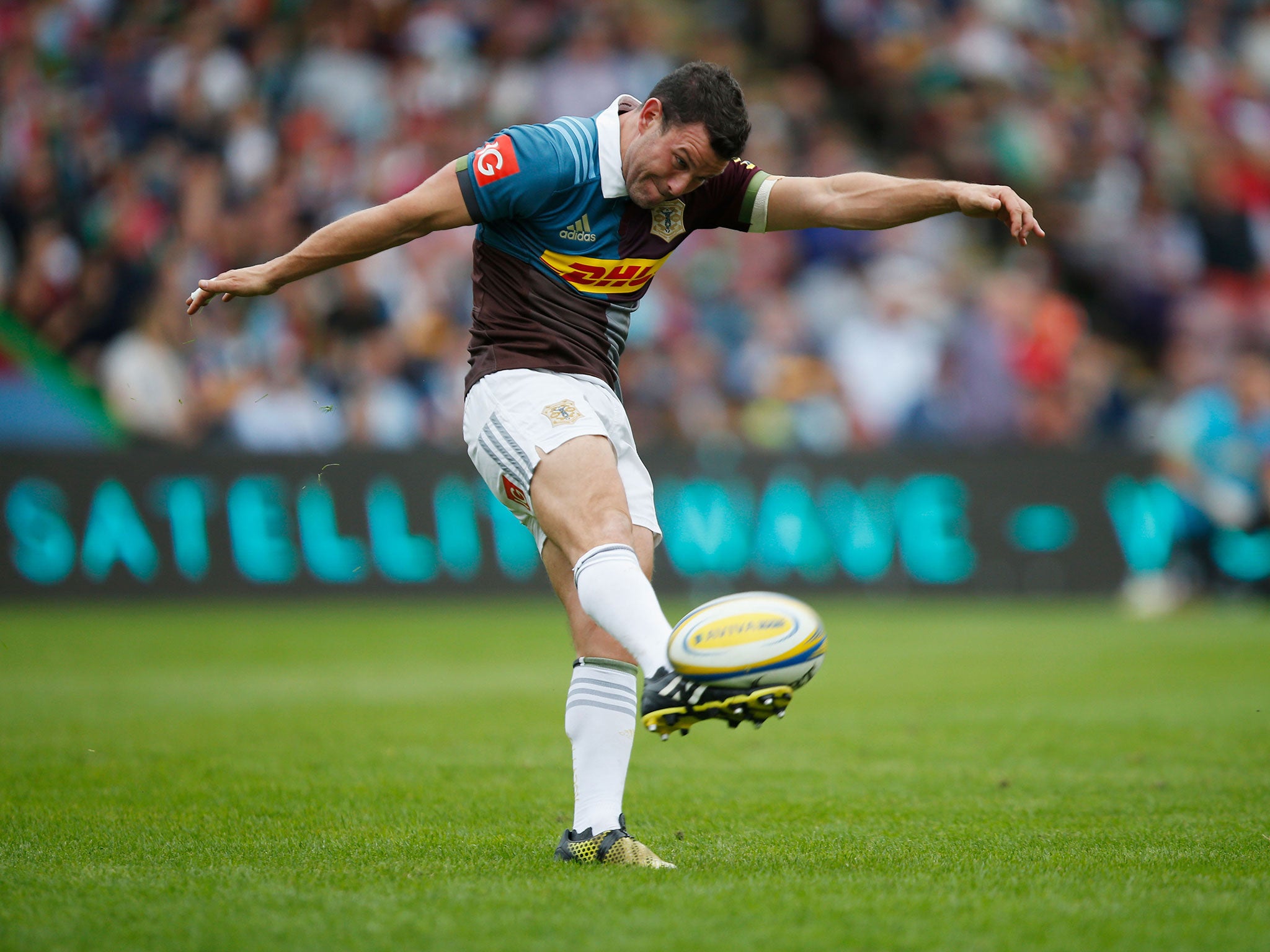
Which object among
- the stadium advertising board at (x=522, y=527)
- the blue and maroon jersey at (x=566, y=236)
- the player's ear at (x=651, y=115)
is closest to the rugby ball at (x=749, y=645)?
the blue and maroon jersey at (x=566, y=236)

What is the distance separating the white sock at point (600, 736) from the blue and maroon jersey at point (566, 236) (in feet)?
3.23

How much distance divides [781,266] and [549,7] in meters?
4.54

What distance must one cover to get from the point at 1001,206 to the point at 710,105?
101 cm

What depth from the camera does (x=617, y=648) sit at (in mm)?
4766

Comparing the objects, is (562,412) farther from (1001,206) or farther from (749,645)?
(1001,206)

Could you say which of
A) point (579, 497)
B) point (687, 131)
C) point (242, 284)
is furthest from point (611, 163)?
point (242, 284)

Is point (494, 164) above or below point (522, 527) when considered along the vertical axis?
above

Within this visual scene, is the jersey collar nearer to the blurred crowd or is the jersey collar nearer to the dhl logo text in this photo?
the dhl logo text

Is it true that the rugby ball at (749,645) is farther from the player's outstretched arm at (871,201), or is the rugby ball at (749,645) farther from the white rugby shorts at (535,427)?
the player's outstretched arm at (871,201)

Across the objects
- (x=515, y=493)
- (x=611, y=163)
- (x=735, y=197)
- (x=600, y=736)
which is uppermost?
(x=611, y=163)

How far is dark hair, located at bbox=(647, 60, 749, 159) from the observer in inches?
176

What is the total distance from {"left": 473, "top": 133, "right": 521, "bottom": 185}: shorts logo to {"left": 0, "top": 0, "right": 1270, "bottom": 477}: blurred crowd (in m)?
9.57

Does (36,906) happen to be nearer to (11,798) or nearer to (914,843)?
(11,798)

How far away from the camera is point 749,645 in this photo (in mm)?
3924
